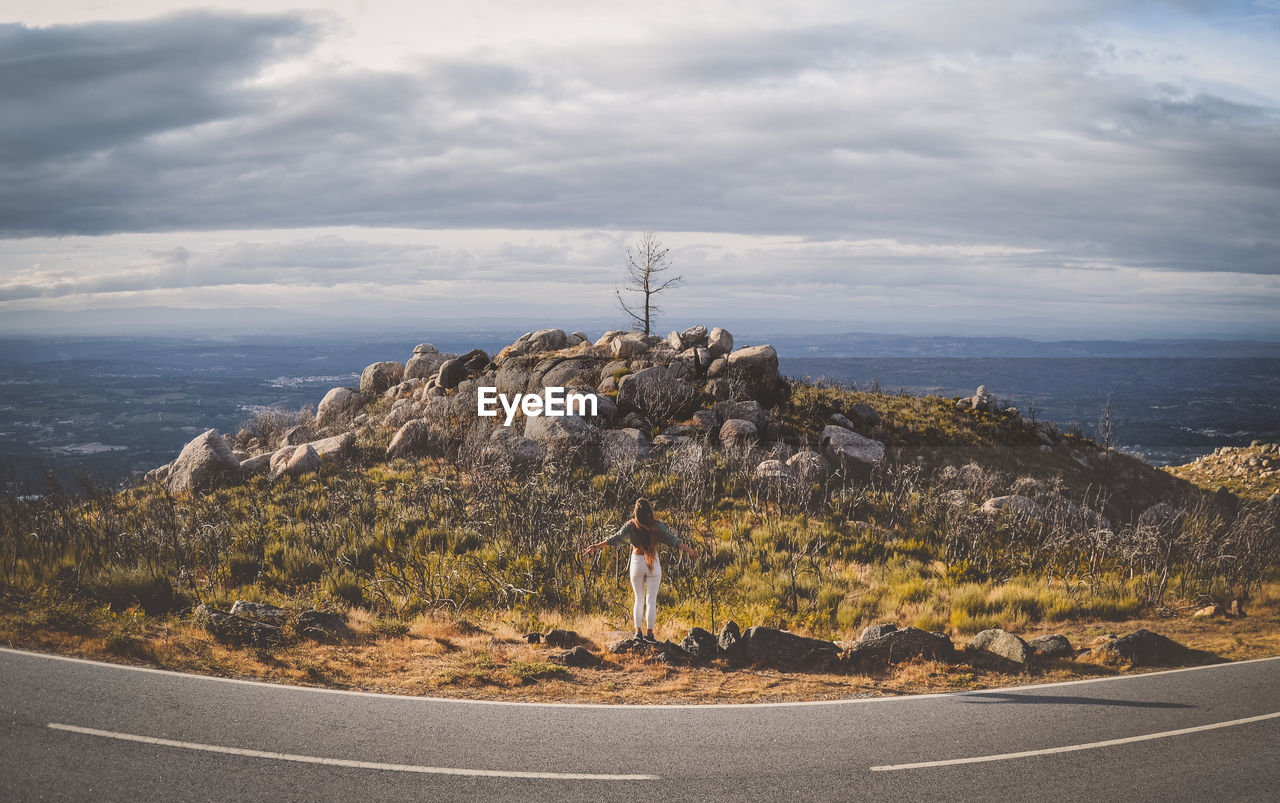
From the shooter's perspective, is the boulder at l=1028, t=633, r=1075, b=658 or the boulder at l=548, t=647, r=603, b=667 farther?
the boulder at l=1028, t=633, r=1075, b=658

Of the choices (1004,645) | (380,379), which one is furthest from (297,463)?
(1004,645)

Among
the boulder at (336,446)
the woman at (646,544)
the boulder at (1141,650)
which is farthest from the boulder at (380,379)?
the boulder at (1141,650)

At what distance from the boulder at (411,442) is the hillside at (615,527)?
0.27ft

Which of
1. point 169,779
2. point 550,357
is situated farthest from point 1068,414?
point 169,779

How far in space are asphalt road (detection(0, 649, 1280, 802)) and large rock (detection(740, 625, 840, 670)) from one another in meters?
1.64

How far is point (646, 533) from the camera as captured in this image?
1136 centimetres

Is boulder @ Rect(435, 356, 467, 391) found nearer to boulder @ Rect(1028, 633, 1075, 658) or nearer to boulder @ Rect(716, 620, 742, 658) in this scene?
boulder @ Rect(716, 620, 742, 658)

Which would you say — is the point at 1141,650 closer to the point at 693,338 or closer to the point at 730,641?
the point at 730,641

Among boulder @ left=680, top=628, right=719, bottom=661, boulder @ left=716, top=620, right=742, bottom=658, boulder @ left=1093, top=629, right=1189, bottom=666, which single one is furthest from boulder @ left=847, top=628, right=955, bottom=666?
boulder @ left=1093, top=629, right=1189, bottom=666

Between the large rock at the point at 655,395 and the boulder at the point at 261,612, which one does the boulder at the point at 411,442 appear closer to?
the large rock at the point at 655,395

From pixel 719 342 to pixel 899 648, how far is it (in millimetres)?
21721

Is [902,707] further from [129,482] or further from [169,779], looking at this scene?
[129,482]

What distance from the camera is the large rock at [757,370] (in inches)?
1169

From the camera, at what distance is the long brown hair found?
37.2ft
